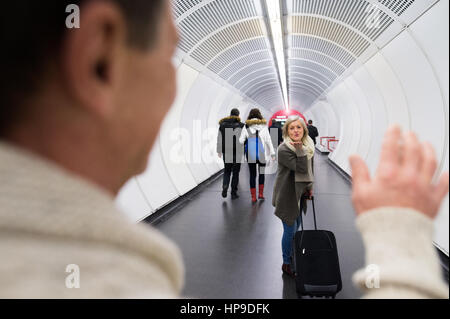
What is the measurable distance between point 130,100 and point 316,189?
24.9ft

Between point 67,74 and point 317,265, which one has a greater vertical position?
point 67,74

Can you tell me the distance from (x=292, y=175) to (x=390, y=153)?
2658mm

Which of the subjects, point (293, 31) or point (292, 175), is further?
point (293, 31)

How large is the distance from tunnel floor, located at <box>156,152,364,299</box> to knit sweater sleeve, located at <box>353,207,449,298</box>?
3.06ft

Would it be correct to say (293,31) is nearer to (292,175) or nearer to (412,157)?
(292,175)

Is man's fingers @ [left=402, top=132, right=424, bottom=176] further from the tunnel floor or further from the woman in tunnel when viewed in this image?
→ the woman in tunnel

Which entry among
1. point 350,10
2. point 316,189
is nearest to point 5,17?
point 350,10

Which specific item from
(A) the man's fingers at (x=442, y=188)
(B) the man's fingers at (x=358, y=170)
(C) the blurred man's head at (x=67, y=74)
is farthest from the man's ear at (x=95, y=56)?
(A) the man's fingers at (x=442, y=188)

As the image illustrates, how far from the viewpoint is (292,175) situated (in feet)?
10.7

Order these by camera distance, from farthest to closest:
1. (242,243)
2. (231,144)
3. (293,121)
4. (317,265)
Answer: (231,144) → (242,243) → (293,121) → (317,265)

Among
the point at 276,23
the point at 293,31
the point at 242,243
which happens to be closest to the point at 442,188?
the point at 242,243

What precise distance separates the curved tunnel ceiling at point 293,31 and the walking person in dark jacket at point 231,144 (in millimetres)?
1528

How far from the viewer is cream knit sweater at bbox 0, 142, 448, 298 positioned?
37 centimetres

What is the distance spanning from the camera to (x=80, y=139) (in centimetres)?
46
